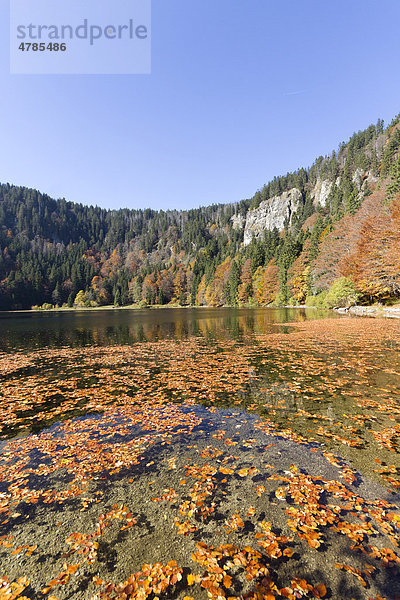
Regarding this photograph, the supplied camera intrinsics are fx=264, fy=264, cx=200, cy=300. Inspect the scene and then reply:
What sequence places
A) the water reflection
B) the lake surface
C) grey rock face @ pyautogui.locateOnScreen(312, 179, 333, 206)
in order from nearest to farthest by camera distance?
the lake surface
the water reflection
grey rock face @ pyautogui.locateOnScreen(312, 179, 333, 206)

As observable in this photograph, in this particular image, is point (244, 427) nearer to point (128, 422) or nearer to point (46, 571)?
point (128, 422)

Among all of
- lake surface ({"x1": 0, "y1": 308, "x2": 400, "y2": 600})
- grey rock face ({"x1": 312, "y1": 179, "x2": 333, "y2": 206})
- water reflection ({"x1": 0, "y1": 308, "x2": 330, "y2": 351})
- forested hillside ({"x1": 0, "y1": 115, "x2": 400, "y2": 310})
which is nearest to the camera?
lake surface ({"x1": 0, "y1": 308, "x2": 400, "y2": 600})

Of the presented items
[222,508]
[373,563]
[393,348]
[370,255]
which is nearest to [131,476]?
[222,508]

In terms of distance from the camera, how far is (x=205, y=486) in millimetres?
5457

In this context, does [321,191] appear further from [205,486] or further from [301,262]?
[205,486]

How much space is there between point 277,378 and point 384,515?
25.4 ft

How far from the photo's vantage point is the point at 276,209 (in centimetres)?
19700

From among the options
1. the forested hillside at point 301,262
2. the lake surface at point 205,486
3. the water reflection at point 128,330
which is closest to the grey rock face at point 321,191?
the forested hillside at point 301,262

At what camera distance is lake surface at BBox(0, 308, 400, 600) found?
142 inches

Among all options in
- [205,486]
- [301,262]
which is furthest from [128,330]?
[301,262]

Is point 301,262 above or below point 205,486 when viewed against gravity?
above

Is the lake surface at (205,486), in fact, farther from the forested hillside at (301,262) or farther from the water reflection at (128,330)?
the forested hillside at (301,262)

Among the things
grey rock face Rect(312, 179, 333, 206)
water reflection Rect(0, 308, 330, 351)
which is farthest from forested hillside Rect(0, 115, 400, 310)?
water reflection Rect(0, 308, 330, 351)

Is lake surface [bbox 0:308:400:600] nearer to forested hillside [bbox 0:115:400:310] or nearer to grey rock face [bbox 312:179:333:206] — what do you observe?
forested hillside [bbox 0:115:400:310]
